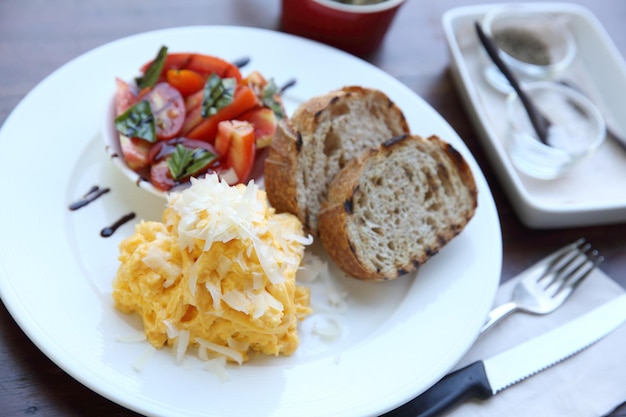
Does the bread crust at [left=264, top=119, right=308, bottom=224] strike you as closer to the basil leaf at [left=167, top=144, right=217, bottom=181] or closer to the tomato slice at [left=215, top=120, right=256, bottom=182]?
the tomato slice at [left=215, top=120, right=256, bottom=182]

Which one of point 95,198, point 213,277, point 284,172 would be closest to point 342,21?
point 284,172

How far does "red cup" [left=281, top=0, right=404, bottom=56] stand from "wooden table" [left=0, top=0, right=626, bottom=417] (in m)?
0.11

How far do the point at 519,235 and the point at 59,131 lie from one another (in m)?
1.70

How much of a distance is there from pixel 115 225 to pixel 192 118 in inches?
17.8

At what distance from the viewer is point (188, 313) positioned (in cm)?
173

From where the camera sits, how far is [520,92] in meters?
2.69

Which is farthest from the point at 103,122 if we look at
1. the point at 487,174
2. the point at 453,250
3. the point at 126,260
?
the point at 487,174

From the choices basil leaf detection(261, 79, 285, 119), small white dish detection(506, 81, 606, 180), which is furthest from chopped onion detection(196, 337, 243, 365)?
small white dish detection(506, 81, 606, 180)

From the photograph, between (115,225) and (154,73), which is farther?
(154,73)

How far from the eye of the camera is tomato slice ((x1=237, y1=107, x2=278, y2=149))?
2.26 meters

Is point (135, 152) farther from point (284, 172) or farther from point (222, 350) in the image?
point (222, 350)

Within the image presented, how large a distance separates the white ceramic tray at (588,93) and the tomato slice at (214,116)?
966 mm

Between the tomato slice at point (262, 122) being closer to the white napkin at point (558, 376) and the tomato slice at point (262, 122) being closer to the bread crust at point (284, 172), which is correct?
the bread crust at point (284, 172)

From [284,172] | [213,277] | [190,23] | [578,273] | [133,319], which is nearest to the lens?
[213,277]
